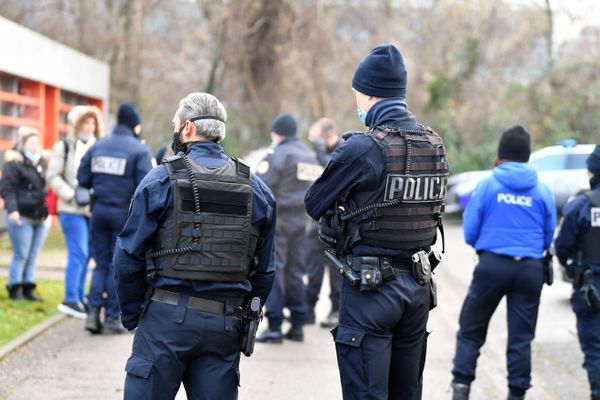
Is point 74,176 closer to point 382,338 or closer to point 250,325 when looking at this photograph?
point 250,325

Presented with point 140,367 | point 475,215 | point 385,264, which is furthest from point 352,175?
point 475,215

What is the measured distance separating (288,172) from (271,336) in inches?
60.4

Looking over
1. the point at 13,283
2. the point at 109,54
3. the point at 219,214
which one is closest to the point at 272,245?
the point at 219,214

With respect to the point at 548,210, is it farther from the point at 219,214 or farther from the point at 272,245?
the point at 219,214

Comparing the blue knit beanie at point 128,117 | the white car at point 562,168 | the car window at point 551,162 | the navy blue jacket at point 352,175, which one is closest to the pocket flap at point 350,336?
the navy blue jacket at point 352,175

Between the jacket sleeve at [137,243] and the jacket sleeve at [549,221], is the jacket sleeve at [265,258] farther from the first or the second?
the jacket sleeve at [549,221]

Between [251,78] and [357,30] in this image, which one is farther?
[357,30]

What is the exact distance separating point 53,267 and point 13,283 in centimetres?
306

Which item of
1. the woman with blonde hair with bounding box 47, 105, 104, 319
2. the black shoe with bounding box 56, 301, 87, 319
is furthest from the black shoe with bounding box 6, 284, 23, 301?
the woman with blonde hair with bounding box 47, 105, 104, 319

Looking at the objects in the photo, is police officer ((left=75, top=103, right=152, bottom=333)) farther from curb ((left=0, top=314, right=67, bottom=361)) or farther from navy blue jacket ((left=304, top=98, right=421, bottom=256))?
navy blue jacket ((left=304, top=98, right=421, bottom=256))

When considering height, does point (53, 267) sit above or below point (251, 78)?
below

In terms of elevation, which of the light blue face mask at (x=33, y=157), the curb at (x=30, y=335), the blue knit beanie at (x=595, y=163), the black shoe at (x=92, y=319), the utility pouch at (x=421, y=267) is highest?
the blue knit beanie at (x=595, y=163)

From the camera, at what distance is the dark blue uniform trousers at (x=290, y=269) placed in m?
8.52

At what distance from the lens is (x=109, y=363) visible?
24.4 ft
